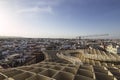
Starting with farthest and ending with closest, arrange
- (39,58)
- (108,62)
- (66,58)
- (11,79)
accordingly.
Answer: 1. (39,58)
2. (66,58)
3. (108,62)
4. (11,79)

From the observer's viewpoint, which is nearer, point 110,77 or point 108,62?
point 110,77

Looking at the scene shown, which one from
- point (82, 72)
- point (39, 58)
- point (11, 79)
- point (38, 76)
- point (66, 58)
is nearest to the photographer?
point (11, 79)

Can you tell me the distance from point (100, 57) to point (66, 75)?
16671 millimetres

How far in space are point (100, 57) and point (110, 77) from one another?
15.4m

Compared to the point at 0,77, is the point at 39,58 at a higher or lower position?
lower

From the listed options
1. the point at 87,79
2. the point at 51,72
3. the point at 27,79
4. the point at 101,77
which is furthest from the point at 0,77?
the point at 101,77

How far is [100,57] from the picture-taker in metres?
28.0

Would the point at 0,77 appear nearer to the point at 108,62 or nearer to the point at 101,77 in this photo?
the point at 101,77

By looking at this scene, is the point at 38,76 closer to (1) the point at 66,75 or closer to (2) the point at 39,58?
(1) the point at 66,75

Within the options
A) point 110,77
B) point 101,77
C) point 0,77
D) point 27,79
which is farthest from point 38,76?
point 110,77

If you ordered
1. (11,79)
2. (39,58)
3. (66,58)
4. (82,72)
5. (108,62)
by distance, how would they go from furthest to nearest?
1. (39,58)
2. (66,58)
3. (108,62)
4. (82,72)
5. (11,79)

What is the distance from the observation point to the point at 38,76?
41.0ft

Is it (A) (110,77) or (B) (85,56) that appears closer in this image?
(A) (110,77)

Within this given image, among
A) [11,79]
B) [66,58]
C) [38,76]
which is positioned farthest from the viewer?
[66,58]
